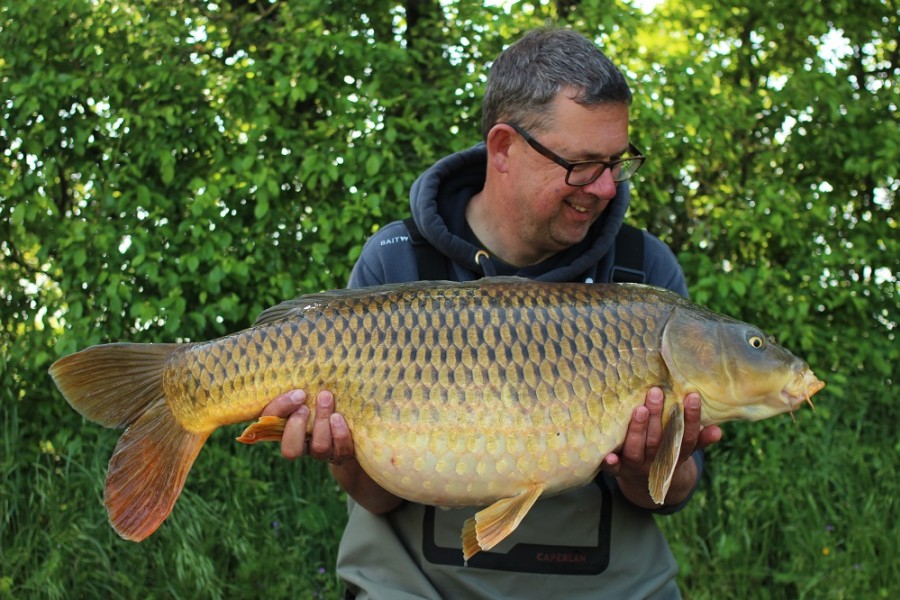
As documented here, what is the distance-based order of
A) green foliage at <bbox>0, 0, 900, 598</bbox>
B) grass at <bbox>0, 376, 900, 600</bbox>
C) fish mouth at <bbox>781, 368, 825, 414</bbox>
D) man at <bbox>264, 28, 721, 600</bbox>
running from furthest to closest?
green foliage at <bbox>0, 0, 900, 598</bbox> < grass at <bbox>0, 376, 900, 600</bbox> < man at <bbox>264, 28, 721, 600</bbox> < fish mouth at <bbox>781, 368, 825, 414</bbox>

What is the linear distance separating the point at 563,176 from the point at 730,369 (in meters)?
0.49

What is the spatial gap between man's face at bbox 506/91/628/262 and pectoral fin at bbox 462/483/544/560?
Result: 565 mm

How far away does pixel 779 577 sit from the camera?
10.9 ft

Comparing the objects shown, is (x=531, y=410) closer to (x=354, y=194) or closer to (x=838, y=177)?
(x=354, y=194)

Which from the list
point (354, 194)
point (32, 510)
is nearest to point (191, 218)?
point (354, 194)

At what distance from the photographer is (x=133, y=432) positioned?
6.06ft

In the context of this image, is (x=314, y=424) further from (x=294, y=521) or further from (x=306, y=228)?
(x=306, y=228)

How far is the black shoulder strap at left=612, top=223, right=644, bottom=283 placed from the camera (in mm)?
2117

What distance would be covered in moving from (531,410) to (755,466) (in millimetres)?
2233

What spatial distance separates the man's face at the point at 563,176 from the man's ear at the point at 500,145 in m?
0.02

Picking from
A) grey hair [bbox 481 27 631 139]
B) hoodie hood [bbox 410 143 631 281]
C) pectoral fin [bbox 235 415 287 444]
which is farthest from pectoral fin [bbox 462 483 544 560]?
grey hair [bbox 481 27 631 139]

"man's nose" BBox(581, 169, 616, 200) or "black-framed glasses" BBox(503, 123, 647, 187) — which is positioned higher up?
"black-framed glasses" BBox(503, 123, 647, 187)

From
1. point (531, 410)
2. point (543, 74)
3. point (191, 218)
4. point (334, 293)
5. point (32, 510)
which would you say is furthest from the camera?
point (191, 218)

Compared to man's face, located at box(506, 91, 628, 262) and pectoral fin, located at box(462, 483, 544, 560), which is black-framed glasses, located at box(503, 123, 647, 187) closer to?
man's face, located at box(506, 91, 628, 262)
